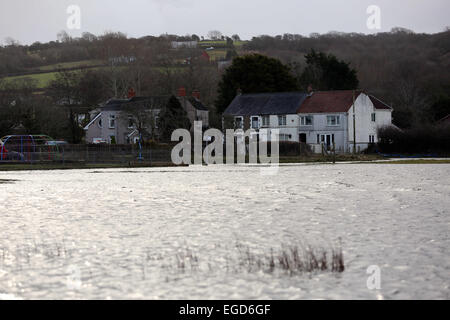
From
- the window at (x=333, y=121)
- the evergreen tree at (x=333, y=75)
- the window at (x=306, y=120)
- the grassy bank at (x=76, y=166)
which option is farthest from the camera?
the evergreen tree at (x=333, y=75)

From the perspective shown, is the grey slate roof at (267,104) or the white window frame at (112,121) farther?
the white window frame at (112,121)

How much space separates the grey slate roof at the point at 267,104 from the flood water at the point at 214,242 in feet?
180

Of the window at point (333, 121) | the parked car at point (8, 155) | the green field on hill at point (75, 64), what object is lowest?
the parked car at point (8, 155)

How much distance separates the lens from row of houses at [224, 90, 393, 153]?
238 ft

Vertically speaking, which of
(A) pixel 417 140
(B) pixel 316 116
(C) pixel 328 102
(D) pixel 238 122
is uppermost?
(C) pixel 328 102

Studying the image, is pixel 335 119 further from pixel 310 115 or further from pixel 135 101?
pixel 135 101

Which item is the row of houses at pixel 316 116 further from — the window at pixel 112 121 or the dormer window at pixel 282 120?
the window at pixel 112 121

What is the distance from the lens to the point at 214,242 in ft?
38.1

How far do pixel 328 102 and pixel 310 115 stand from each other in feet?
8.26

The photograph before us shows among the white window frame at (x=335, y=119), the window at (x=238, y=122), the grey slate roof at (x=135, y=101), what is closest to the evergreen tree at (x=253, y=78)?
the window at (x=238, y=122)

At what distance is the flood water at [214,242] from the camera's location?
8.38 meters

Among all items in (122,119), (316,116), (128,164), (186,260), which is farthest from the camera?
(122,119)

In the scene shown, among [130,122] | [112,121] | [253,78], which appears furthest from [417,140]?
[112,121]

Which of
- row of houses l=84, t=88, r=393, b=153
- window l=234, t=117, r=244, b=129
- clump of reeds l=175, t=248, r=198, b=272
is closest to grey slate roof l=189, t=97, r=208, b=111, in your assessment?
row of houses l=84, t=88, r=393, b=153
